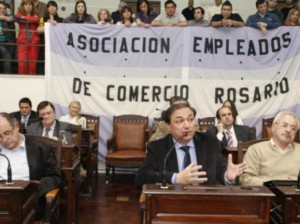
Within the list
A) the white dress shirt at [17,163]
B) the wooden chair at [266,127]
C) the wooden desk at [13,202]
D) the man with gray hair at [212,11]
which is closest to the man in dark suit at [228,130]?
the wooden chair at [266,127]

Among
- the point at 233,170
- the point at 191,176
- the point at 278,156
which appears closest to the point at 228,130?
the point at 278,156

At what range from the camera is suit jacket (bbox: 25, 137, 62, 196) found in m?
3.01

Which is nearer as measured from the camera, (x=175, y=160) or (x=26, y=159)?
(x=175, y=160)

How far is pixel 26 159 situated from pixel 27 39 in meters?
4.14

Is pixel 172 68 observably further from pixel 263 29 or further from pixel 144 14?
pixel 263 29

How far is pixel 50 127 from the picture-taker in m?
4.63

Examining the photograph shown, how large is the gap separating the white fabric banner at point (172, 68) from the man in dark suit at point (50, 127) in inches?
69.8

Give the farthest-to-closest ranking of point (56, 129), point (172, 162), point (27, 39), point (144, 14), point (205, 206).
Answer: point (144, 14)
point (27, 39)
point (56, 129)
point (172, 162)
point (205, 206)

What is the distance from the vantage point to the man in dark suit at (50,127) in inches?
179

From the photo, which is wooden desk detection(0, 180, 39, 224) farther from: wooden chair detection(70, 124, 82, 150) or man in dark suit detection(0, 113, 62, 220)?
wooden chair detection(70, 124, 82, 150)

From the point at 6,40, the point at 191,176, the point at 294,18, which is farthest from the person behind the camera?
the point at 6,40

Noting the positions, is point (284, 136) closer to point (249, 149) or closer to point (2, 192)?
point (249, 149)

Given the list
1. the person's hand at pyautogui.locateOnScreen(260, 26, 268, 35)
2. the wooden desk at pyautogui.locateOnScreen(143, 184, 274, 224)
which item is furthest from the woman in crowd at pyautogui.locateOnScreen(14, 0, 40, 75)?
the wooden desk at pyautogui.locateOnScreen(143, 184, 274, 224)

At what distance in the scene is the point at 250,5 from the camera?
952 cm
